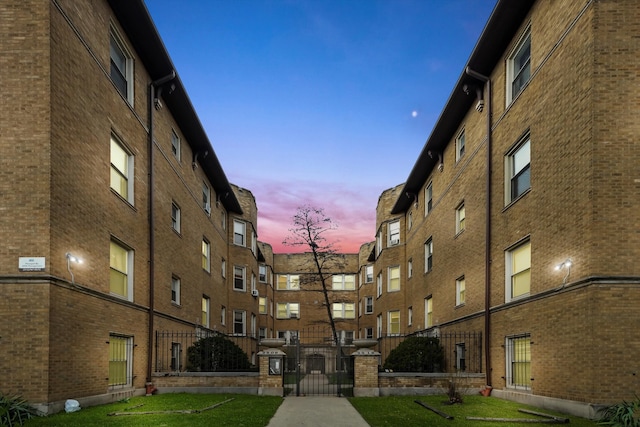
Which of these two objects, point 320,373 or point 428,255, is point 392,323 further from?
point 428,255

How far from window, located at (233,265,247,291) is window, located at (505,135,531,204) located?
2135 cm

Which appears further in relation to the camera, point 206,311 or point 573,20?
point 206,311

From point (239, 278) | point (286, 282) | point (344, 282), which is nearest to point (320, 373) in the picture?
point (239, 278)

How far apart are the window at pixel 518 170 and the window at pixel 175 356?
13.1 m

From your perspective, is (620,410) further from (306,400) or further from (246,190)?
(246,190)

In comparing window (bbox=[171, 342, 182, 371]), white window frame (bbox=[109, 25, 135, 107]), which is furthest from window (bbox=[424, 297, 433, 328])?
white window frame (bbox=[109, 25, 135, 107])

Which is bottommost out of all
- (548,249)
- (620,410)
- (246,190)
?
(620,410)

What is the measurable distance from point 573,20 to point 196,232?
18.0 metres

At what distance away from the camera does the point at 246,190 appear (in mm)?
34438

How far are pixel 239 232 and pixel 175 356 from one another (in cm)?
1490

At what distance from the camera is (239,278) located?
32.8 meters

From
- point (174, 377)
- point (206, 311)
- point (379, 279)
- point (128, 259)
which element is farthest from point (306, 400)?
point (379, 279)

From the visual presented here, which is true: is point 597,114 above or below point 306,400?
above

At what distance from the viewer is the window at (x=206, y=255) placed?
85.2 ft
